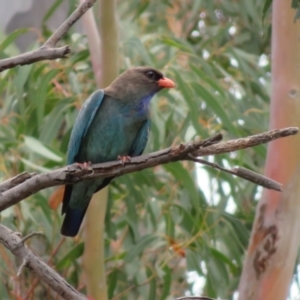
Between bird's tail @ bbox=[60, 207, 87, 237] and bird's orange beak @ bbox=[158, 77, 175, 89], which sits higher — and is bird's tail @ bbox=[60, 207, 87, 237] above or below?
below

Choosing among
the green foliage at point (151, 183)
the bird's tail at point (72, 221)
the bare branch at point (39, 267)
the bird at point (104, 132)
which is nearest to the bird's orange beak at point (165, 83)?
the bird at point (104, 132)

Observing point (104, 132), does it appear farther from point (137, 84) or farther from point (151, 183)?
point (151, 183)

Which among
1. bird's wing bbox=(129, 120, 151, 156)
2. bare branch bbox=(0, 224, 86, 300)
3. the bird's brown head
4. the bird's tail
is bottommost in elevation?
bare branch bbox=(0, 224, 86, 300)

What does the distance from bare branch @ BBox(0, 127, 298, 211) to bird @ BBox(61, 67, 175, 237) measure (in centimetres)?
73

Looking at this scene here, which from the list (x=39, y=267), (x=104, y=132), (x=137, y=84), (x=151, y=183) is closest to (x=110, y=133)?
(x=104, y=132)

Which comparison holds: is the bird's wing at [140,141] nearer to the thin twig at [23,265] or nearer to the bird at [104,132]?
the bird at [104,132]

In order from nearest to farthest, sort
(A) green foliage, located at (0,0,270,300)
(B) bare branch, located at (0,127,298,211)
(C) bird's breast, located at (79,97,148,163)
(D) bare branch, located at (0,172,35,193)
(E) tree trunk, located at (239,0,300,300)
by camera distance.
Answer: (B) bare branch, located at (0,127,298,211) < (D) bare branch, located at (0,172,35,193) < (E) tree trunk, located at (239,0,300,300) < (C) bird's breast, located at (79,97,148,163) < (A) green foliage, located at (0,0,270,300)

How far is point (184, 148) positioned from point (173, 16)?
10.3ft

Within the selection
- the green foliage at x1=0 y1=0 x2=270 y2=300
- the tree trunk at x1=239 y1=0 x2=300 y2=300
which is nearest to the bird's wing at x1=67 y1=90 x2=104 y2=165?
the green foliage at x1=0 y1=0 x2=270 y2=300

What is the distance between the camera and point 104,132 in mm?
2529

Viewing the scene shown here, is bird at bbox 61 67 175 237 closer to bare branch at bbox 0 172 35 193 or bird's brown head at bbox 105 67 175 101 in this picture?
bird's brown head at bbox 105 67 175 101

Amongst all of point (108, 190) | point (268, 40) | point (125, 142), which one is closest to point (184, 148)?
point (125, 142)

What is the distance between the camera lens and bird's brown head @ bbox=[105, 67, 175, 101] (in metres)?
2.62

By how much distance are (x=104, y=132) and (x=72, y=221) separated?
31cm
